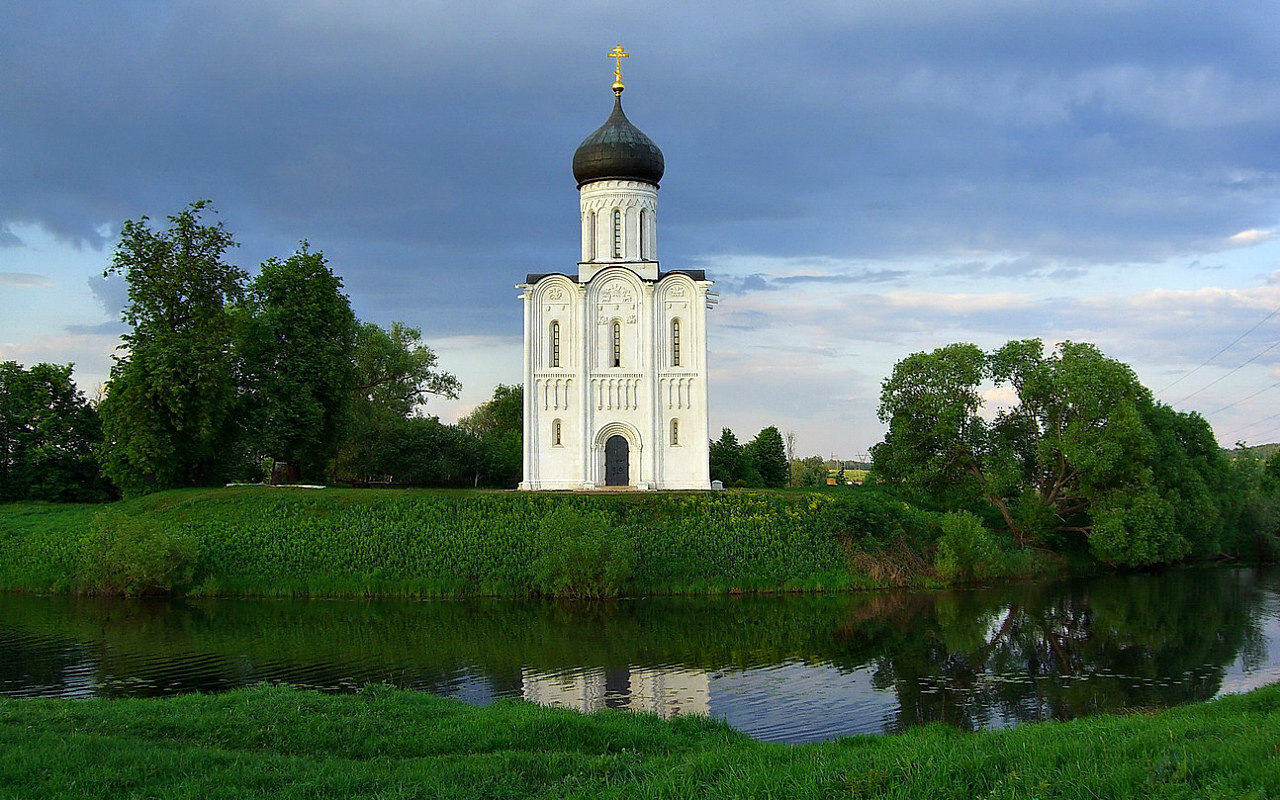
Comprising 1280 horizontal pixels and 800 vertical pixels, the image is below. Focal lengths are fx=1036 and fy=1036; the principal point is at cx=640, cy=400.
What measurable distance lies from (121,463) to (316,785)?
30.1 meters

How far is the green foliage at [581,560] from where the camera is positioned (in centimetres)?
2719

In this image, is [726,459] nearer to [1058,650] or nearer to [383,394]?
[383,394]

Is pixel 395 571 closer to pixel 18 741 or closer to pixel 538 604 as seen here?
pixel 538 604

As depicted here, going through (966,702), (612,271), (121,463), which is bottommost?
(966,702)

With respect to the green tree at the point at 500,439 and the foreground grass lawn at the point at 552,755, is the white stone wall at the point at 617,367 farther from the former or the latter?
the foreground grass lawn at the point at 552,755

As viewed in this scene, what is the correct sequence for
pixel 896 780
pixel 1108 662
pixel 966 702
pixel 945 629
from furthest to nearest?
pixel 945 629 < pixel 1108 662 < pixel 966 702 < pixel 896 780

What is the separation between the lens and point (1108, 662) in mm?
19250

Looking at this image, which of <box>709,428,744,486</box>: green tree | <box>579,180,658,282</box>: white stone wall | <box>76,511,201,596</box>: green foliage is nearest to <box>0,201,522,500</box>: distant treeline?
<box>76,511,201,596</box>: green foliage

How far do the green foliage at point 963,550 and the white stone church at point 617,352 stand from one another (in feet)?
27.9

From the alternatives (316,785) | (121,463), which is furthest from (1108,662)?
(121,463)

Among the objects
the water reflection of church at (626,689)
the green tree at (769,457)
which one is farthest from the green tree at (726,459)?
the water reflection of church at (626,689)

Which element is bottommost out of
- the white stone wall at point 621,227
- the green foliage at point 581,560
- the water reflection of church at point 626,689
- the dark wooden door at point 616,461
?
the water reflection of church at point 626,689

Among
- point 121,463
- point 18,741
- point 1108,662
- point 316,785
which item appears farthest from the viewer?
point 121,463

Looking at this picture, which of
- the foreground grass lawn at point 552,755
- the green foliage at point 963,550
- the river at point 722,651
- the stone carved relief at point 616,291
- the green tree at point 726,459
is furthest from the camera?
the green tree at point 726,459
